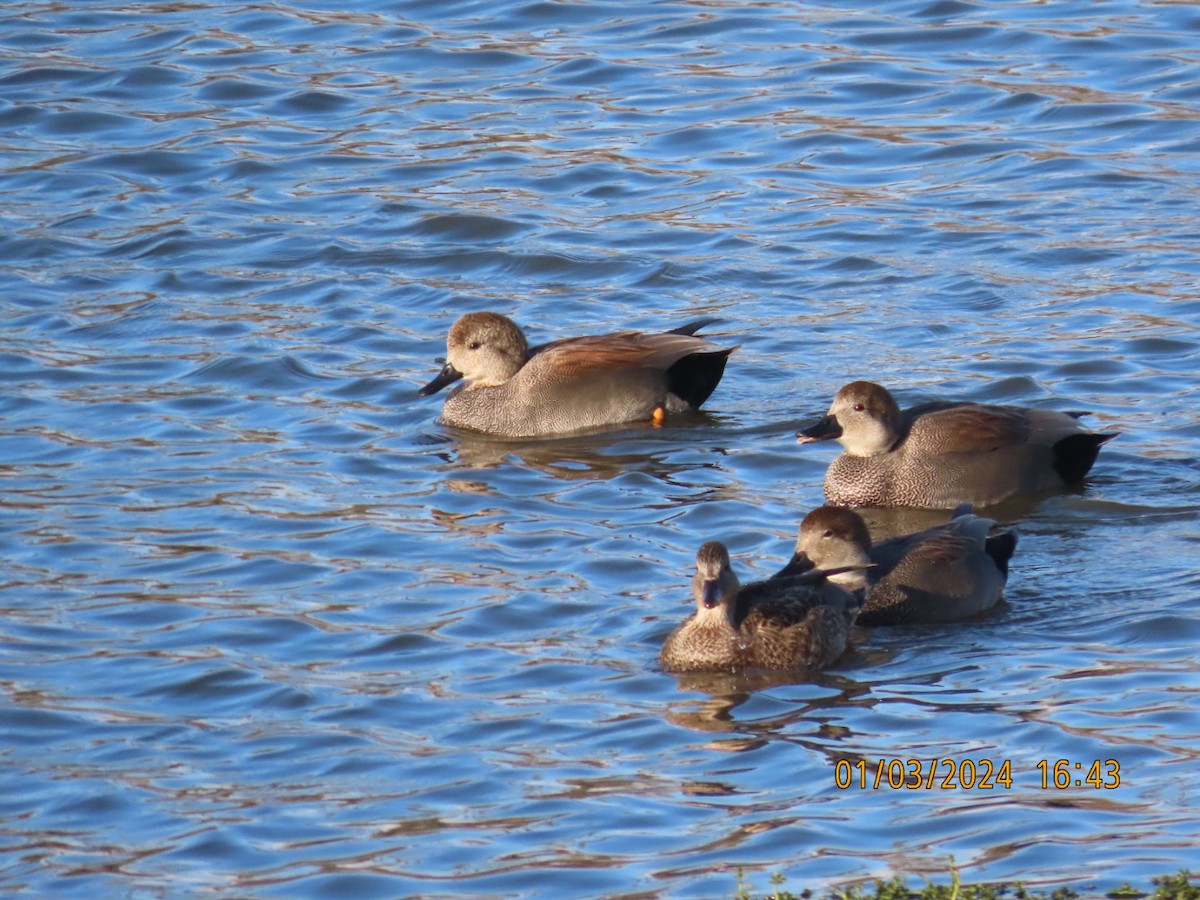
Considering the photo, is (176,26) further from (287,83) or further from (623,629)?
(623,629)

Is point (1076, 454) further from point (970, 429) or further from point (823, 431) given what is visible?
point (823, 431)

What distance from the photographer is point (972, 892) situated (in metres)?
6.02

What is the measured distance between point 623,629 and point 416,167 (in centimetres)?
842

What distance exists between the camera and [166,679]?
833cm

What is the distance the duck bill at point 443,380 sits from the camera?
492 inches

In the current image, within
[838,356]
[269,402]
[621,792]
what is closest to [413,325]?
[269,402]

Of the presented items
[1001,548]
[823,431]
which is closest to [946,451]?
[823,431]

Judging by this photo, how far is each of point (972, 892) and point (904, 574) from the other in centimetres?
331

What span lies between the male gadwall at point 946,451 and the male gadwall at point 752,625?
7.26 feet

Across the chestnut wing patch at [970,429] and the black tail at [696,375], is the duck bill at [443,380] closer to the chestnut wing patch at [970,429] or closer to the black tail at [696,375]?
the black tail at [696,375]

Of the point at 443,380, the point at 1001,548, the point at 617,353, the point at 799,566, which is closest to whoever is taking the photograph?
the point at 799,566

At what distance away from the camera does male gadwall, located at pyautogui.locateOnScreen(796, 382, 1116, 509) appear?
10.8 meters

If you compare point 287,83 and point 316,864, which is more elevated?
point 287,83

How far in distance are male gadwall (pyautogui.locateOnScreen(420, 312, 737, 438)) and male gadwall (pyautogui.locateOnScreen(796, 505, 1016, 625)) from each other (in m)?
3.00
